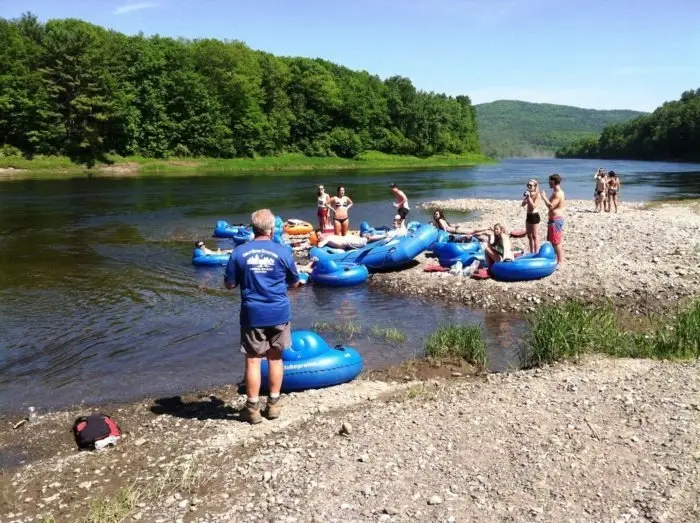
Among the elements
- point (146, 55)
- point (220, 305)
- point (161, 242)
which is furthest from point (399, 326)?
point (146, 55)

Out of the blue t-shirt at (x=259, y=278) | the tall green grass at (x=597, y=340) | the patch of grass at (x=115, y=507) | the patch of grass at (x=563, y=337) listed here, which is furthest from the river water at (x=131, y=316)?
the patch of grass at (x=115, y=507)

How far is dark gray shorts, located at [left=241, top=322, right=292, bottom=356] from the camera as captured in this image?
20.0 feet

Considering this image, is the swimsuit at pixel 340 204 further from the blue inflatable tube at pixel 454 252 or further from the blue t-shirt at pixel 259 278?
the blue t-shirt at pixel 259 278

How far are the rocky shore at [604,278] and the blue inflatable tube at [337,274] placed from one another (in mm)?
392

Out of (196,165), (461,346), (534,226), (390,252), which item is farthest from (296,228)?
(196,165)

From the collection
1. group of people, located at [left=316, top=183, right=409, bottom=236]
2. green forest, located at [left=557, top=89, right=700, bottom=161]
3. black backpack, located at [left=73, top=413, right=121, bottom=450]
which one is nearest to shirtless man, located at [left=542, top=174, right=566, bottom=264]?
group of people, located at [left=316, top=183, right=409, bottom=236]

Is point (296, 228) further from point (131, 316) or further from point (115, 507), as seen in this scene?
point (115, 507)

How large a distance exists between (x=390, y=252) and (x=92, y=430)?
9.25m

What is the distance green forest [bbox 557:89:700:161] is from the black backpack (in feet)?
355

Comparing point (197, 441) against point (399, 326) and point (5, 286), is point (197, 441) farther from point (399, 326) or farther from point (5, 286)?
point (5, 286)

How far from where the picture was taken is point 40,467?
5.73 m

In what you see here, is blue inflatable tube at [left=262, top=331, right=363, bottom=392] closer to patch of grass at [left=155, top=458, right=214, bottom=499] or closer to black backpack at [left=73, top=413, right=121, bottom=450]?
black backpack at [left=73, top=413, right=121, bottom=450]

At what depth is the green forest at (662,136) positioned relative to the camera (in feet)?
325

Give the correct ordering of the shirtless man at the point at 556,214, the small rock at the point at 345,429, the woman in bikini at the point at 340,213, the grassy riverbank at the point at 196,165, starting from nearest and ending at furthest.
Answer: the small rock at the point at 345,429
the shirtless man at the point at 556,214
the woman in bikini at the point at 340,213
the grassy riverbank at the point at 196,165
